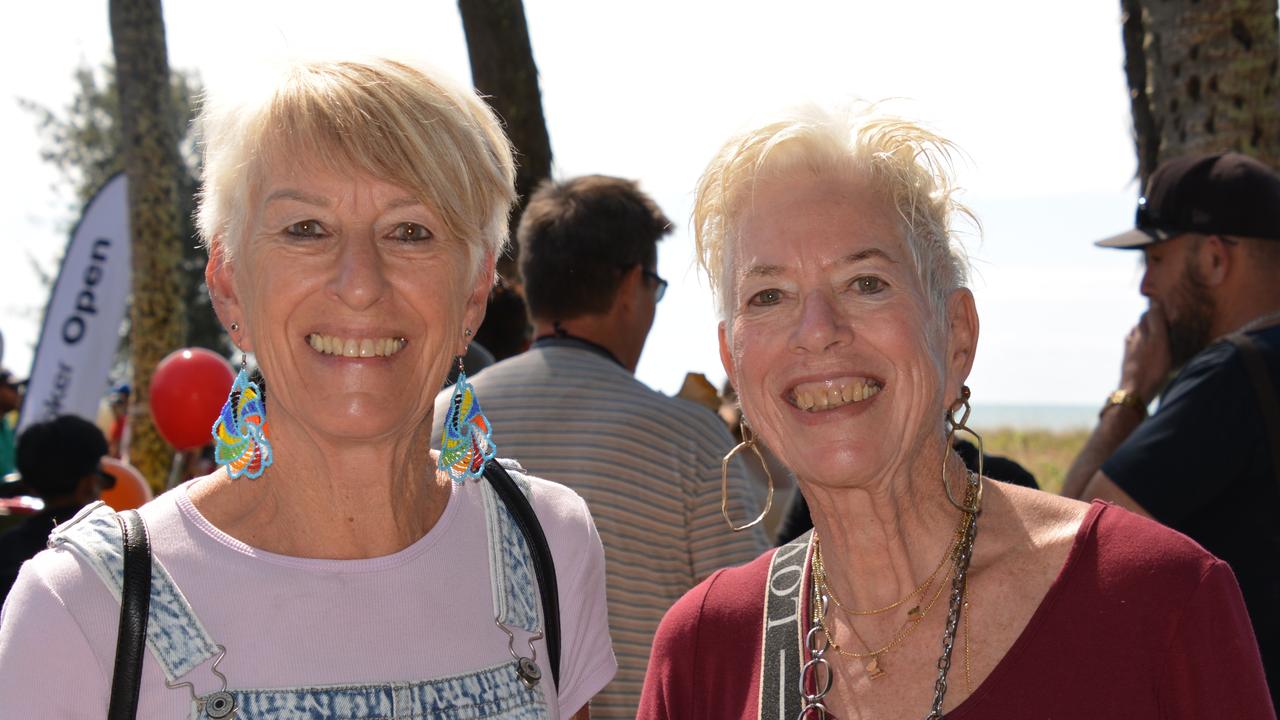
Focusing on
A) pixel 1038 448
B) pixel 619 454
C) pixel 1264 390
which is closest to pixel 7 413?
pixel 619 454

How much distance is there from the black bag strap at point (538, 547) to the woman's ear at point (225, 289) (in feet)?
1.88

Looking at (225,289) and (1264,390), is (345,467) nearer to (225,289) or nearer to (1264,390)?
(225,289)

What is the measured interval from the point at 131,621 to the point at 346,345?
593 millimetres

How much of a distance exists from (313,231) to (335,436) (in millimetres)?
379

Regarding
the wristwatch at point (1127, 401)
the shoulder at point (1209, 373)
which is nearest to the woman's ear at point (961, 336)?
the shoulder at point (1209, 373)

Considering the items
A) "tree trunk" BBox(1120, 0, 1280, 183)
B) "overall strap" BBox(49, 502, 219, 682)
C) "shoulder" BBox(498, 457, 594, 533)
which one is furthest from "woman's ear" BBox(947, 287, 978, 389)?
"tree trunk" BBox(1120, 0, 1280, 183)

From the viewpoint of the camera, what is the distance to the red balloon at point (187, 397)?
802 centimetres

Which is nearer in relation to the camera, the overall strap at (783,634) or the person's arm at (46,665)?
the person's arm at (46,665)

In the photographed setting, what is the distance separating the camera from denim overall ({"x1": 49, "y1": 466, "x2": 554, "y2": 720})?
78.2 inches

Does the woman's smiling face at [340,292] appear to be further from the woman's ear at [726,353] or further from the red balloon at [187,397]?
the red balloon at [187,397]

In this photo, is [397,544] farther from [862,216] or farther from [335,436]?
[862,216]

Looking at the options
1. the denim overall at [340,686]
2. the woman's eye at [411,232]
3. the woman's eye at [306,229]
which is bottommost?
the denim overall at [340,686]

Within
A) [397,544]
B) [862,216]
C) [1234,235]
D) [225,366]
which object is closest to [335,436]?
[397,544]

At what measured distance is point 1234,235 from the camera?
382 centimetres
